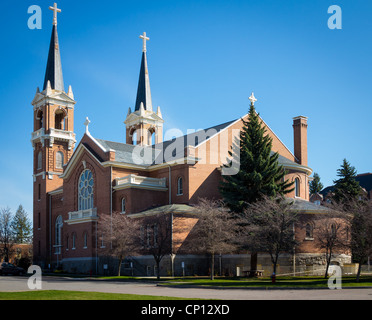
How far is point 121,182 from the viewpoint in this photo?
2137 inches

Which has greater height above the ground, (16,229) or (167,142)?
(167,142)

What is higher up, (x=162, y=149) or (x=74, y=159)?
(x=162, y=149)

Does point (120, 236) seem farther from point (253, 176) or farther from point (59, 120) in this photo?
point (59, 120)

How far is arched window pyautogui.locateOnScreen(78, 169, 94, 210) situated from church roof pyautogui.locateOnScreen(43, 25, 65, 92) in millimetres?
18499

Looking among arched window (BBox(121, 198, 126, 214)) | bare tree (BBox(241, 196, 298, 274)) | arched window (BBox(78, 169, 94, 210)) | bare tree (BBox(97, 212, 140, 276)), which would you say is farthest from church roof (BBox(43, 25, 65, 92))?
bare tree (BBox(241, 196, 298, 274))

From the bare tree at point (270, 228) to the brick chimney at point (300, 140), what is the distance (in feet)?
57.7

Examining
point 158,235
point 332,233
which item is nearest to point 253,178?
point 332,233

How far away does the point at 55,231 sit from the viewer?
2667 inches

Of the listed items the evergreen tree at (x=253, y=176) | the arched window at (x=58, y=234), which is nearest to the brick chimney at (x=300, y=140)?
the evergreen tree at (x=253, y=176)

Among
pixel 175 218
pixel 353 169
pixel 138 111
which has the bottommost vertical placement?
pixel 175 218

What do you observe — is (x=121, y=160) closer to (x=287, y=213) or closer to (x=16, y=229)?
(x=287, y=213)

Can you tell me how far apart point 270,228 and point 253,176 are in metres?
7.44
